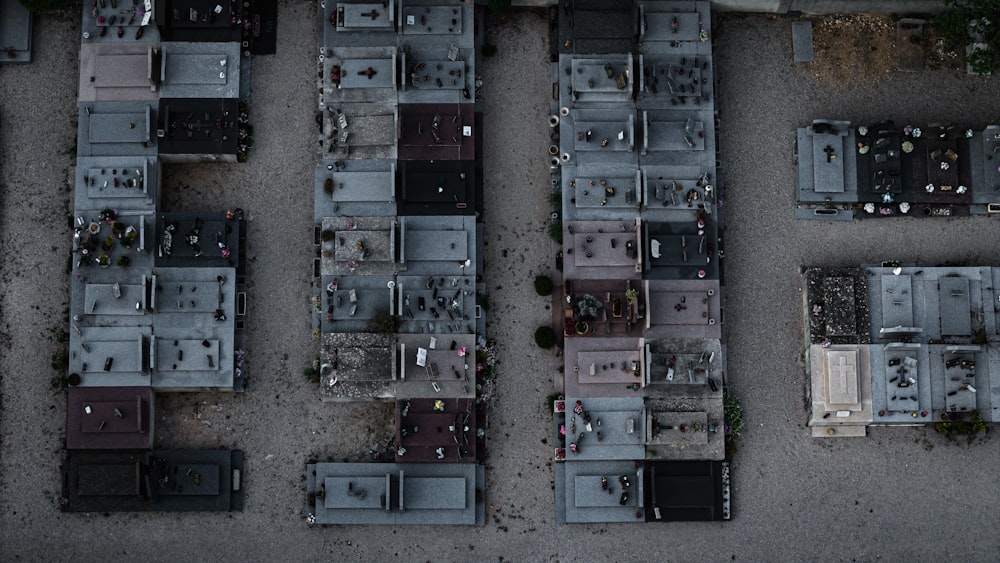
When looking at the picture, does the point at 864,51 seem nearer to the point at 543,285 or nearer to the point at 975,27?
the point at 975,27

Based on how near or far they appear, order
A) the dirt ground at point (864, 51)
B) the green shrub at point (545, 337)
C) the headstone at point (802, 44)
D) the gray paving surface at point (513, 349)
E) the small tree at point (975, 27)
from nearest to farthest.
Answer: the small tree at point (975, 27), the gray paving surface at point (513, 349), the green shrub at point (545, 337), the headstone at point (802, 44), the dirt ground at point (864, 51)

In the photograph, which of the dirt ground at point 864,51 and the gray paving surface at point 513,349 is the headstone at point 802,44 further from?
the gray paving surface at point 513,349

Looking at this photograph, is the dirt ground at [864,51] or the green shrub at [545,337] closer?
the green shrub at [545,337]

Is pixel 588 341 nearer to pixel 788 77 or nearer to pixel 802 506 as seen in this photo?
pixel 802 506

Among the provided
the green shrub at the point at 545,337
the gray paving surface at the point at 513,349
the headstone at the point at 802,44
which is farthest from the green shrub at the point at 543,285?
the headstone at the point at 802,44

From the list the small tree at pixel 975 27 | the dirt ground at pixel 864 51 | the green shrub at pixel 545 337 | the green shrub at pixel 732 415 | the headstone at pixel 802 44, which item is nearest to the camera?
the small tree at pixel 975 27

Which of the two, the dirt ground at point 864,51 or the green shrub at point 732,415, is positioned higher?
the dirt ground at point 864,51

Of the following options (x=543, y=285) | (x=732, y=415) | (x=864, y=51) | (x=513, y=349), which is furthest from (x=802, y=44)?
(x=513, y=349)

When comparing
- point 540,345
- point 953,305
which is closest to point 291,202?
point 540,345
